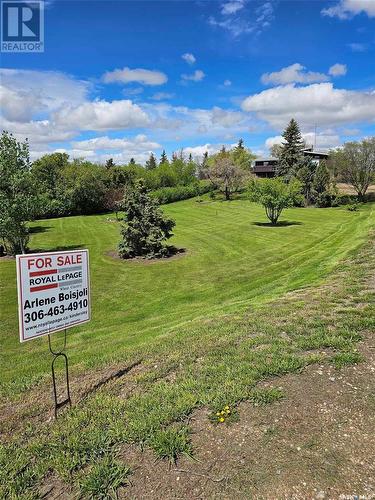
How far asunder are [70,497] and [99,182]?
48453 mm

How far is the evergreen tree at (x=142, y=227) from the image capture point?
1905cm

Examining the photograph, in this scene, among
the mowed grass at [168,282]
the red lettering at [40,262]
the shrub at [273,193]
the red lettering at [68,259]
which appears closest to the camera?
the red lettering at [40,262]

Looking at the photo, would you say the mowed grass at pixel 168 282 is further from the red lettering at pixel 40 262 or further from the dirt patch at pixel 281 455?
the dirt patch at pixel 281 455

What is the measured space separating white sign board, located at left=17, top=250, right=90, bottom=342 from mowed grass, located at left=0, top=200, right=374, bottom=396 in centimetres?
199

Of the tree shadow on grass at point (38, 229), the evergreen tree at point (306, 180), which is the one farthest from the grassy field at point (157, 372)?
the evergreen tree at point (306, 180)

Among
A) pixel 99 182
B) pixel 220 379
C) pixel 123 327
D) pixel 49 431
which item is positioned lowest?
pixel 123 327

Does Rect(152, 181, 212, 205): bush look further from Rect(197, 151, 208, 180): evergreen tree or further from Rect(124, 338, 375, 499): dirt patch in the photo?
Rect(124, 338, 375, 499): dirt patch

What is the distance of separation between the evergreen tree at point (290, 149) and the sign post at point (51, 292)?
54.3 m

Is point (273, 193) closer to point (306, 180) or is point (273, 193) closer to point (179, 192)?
point (306, 180)

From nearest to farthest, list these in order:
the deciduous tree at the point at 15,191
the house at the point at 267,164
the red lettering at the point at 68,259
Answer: the red lettering at the point at 68,259, the deciduous tree at the point at 15,191, the house at the point at 267,164

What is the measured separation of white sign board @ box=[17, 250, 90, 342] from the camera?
3.71 m

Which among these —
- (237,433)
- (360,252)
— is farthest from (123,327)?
(360,252)

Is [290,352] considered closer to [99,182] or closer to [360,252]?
[360,252]

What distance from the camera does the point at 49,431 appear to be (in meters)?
3.77
